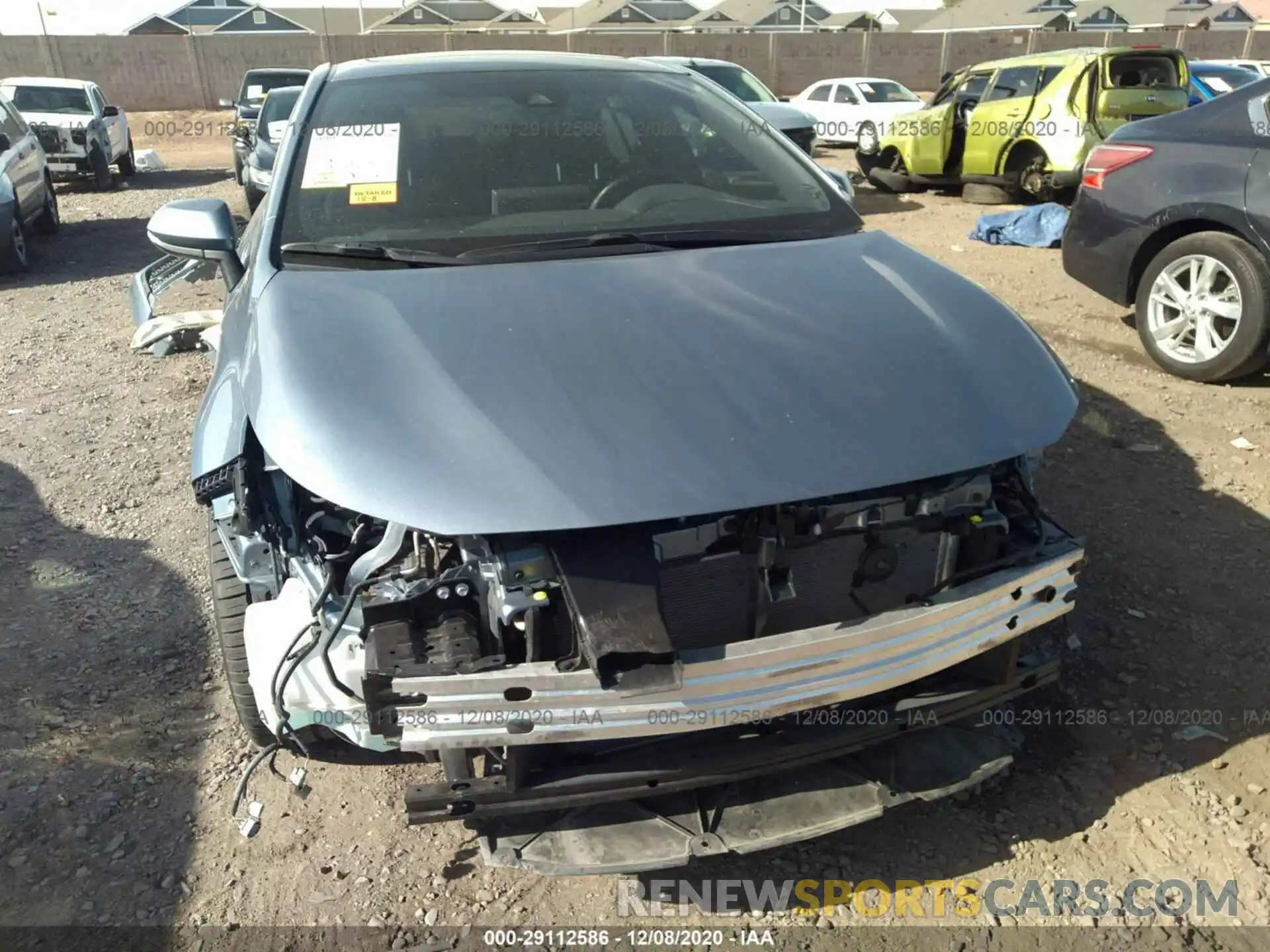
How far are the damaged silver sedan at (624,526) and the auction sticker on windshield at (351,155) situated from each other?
12 cm

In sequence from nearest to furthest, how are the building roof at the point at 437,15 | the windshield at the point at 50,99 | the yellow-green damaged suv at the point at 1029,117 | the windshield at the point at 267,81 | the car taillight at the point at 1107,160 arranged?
the car taillight at the point at 1107,160 < the yellow-green damaged suv at the point at 1029,117 < the windshield at the point at 50,99 < the windshield at the point at 267,81 < the building roof at the point at 437,15

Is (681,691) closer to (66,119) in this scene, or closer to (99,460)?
(99,460)

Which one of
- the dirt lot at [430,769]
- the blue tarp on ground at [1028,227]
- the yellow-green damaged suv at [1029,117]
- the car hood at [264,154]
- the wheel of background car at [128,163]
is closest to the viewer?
the dirt lot at [430,769]

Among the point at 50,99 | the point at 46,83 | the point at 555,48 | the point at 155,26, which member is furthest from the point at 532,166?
the point at 155,26

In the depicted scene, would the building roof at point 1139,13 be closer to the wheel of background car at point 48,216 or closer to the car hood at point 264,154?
the car hood at point 264,154

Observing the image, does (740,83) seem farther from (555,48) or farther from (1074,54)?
(555,48)

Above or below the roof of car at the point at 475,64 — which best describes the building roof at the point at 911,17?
below

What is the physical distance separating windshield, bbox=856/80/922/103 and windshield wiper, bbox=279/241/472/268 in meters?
15.6

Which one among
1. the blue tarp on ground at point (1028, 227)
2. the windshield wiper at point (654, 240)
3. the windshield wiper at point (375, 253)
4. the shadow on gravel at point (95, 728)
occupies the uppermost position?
the windshield wiper at point (375, 253)

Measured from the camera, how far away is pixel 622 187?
2.91 metres

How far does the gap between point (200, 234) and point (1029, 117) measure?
30.9 ft

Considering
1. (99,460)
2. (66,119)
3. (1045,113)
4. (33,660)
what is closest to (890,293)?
(33,660)

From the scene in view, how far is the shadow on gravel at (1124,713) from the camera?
2.29 meters

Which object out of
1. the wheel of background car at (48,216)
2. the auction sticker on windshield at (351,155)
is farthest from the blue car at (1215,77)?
the wheel of background car at (48,216)
